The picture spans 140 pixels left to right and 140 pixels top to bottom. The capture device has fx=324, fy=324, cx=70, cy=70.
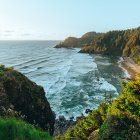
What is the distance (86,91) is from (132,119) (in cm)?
4104

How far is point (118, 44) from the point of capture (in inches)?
5728

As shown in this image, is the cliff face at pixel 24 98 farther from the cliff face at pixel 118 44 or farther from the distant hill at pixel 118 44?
the cliff face at pixel 118 44

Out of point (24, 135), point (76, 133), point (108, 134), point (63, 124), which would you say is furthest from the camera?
point (63, 124)

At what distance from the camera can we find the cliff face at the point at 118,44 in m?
132

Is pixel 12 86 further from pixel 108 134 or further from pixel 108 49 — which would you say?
pixel 108 49

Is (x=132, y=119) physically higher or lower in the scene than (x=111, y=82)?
higher

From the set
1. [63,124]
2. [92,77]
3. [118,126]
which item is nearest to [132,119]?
[118,126]

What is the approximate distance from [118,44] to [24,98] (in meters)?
128

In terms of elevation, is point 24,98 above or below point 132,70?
above

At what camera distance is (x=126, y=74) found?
7462cm

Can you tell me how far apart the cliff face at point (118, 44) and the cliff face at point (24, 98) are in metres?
103

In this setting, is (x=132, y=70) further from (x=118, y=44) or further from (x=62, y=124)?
(x=118, y=44)

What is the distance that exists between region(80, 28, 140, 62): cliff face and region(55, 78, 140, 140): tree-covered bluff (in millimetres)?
106352

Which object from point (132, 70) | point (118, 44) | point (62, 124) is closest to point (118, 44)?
point (118, 44)
